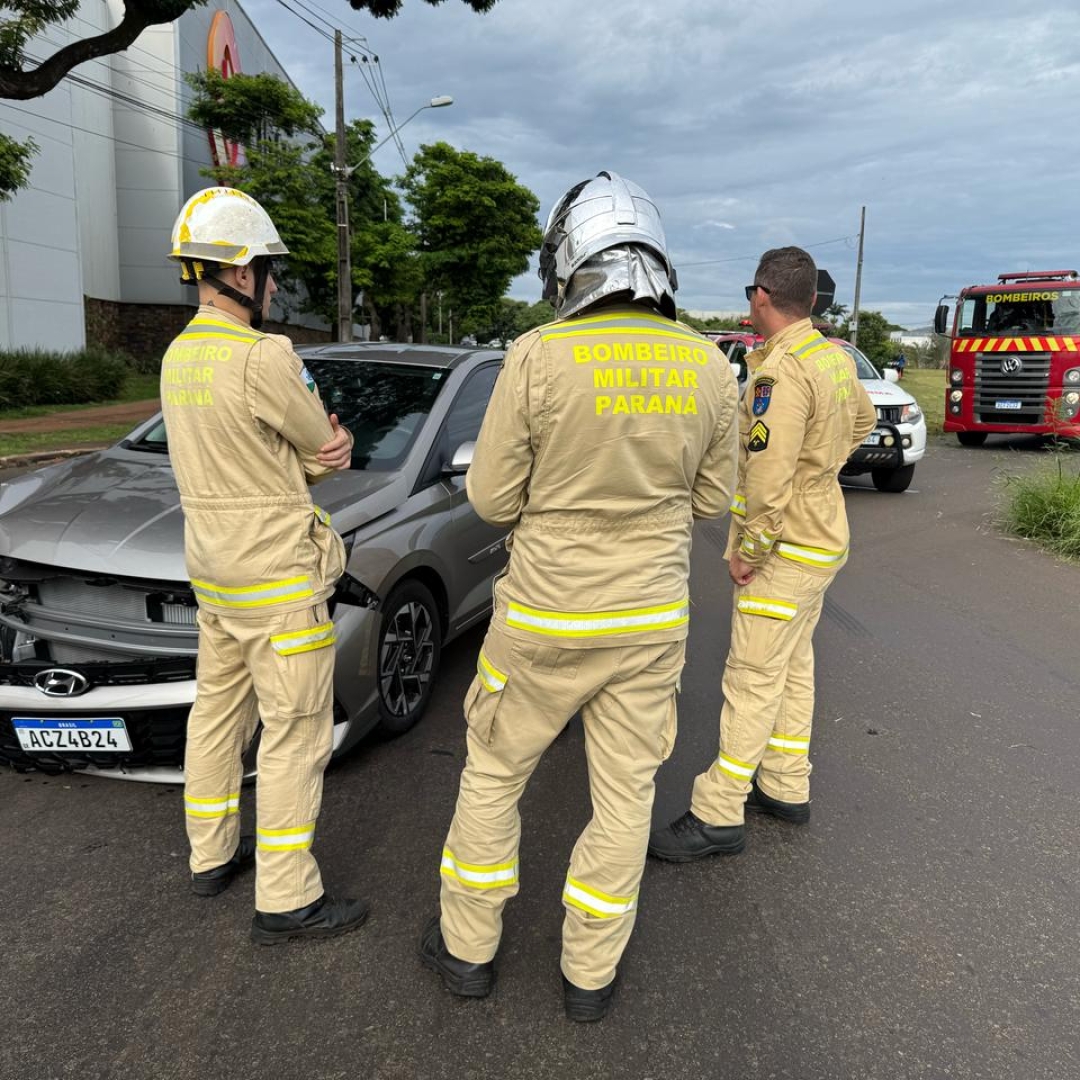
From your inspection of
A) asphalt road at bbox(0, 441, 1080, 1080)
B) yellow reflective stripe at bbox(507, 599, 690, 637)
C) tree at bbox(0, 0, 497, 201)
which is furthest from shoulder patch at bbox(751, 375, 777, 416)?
tree at bbox(0, 0, 497, 201)

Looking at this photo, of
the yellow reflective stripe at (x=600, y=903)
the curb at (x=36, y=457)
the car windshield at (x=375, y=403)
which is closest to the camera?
the yellow reflective stripe at (x=600, y=903)

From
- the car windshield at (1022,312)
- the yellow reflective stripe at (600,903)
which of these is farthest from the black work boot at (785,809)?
the car windshield at (1022,312)

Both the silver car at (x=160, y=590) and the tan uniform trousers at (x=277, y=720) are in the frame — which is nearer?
the tan uniform trousers at (x=277, y=720)

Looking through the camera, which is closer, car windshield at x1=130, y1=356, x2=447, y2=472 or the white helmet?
the white helmet

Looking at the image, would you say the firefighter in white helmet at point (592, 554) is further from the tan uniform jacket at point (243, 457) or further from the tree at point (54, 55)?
the tree at point (54, 55)

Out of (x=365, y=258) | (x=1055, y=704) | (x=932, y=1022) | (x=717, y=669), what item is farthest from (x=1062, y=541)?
(x=365, y=258)

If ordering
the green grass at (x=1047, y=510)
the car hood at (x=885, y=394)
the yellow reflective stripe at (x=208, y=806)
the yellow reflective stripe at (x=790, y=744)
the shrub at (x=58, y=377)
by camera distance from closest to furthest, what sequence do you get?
1. the yellow reflective stripe at (x=208, y=806)
2. the yellow reflective stripe at (x=790, y=744)
3. the green grass at (x=1047, y=510)
4. the car hood at (x=885, y=394)
5. the shrub at (x=58, y=377)

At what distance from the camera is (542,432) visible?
1.96 m

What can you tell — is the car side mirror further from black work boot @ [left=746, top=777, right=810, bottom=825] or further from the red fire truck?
the red fire truck

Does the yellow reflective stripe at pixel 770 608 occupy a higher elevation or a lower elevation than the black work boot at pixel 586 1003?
higher

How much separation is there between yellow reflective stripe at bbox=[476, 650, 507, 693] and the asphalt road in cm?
88

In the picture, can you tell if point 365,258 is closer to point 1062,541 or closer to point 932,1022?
point 1062,541

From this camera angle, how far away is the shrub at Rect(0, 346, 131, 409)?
1611 centimetres

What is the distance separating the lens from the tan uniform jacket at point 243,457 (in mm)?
2275
